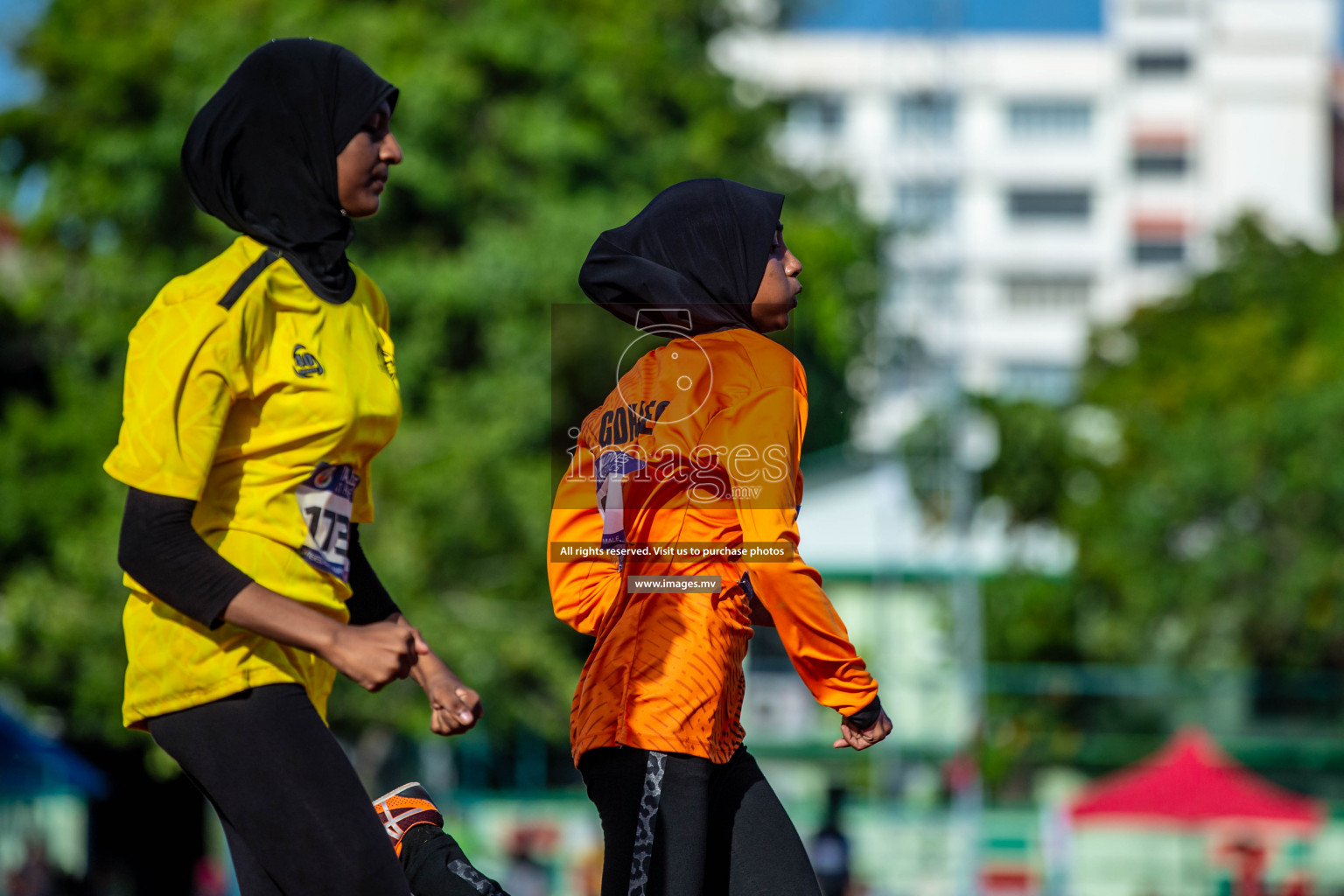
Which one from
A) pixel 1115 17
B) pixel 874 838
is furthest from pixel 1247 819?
pixel 1115 17

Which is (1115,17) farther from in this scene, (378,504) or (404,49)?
(378,504)

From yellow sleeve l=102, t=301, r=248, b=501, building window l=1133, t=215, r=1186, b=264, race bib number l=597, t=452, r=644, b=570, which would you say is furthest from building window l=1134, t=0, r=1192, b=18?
yellow sleeve l=102, t=301, r=248, b=501

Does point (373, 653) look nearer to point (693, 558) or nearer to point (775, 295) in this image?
point (693, 558)

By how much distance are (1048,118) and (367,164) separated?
71646mm

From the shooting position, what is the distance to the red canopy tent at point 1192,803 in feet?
58.1

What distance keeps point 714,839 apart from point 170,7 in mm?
20762

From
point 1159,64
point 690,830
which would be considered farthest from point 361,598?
point 1159,64

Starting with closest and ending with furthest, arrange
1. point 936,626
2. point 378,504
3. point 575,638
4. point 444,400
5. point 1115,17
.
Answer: point 378,504 → point 444,400 → point 575,638 → point 936,626 → point 1115,17

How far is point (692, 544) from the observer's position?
3.24 m

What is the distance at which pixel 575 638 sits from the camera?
20625 mm

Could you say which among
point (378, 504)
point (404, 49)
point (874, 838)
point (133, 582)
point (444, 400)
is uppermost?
point (404, 49)

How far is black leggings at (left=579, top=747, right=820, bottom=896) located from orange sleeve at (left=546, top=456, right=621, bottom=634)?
11.5 inches

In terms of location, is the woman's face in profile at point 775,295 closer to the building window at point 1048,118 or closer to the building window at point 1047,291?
the building window at point 1047,291

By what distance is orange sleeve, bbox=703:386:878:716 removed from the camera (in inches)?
124
